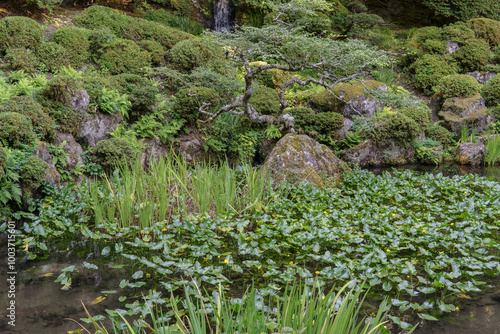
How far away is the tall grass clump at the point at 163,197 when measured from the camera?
14.1 ft

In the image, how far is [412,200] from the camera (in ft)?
18.8

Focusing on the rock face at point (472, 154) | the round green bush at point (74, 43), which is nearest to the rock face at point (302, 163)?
the rock face at point (472, 154)

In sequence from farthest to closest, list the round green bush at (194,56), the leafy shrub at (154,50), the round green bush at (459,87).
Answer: the round green bush at (459,87) < the leafy shrub at (154,50) < the round green bush at (194,56)

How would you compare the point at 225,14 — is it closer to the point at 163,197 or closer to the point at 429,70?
the point at 429,70

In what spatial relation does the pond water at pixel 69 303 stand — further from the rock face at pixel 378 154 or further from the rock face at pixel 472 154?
the rock face at pixel 472 154

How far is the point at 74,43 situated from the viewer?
9117mm

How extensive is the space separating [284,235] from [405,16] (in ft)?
58.6

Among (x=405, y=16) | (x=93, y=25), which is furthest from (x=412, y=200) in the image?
(x=405, y=16)

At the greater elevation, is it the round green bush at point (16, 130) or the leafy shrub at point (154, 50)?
the leafy shrub at point (154, 50)

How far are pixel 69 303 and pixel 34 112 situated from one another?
4.14 m

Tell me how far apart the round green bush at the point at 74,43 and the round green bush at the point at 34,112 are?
129 inches

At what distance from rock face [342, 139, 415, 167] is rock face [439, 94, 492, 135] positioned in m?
2.50

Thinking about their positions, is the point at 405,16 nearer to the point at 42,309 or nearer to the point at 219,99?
the point at 219,99

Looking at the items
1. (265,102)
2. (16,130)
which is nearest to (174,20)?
(265,102)
